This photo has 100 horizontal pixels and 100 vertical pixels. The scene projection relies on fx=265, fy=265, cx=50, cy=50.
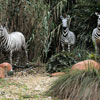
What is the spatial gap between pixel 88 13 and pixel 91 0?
1.93ft

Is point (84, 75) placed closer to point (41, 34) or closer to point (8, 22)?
point (41, 34)

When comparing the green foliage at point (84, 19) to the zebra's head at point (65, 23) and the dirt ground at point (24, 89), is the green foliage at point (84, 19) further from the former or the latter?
the dirt ground at point (24, 89)

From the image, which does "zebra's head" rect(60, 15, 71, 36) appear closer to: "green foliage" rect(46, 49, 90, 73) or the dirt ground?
"green foliage" rect(46, 49, 90, 73)

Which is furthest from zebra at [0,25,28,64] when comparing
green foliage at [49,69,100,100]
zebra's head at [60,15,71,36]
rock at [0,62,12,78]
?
green foliage at [49,69,100,100]

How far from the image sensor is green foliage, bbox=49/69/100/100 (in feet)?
13.6

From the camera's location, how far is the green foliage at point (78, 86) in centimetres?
414

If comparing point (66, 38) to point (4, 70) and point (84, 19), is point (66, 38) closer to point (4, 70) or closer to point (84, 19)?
point (84, 19)

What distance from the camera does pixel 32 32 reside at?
815 centimetres

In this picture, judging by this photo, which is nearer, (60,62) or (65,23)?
(60,62)

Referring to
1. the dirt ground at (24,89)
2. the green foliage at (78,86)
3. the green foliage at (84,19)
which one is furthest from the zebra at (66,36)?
the green foliage at (78,86)

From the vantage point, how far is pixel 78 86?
4312 millimetres

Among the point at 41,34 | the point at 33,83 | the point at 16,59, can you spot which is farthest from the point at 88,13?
the point at 33,83

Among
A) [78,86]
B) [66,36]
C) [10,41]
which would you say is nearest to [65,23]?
[66,36]

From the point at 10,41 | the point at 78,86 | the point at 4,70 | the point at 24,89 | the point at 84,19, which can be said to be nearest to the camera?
the point at 78,86
